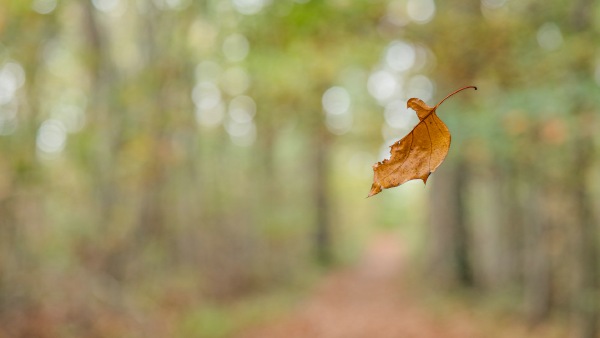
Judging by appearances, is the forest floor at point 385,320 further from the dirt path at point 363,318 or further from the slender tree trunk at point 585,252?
the slender tree trunk at point 585,252

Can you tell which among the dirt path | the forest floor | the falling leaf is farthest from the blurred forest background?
the falling leaf

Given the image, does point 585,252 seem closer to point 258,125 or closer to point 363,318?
point 363,318

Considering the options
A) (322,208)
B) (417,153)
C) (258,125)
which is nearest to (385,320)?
(258,125)

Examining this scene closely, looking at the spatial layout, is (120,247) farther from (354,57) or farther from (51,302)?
(354,57)

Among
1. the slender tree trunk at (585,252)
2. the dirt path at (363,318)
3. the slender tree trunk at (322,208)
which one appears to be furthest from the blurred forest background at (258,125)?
the slender tree trunk at (322,208)

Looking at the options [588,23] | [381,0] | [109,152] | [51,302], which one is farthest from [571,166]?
[51,302]

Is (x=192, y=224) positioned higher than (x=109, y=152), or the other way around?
(x=109, y=152)

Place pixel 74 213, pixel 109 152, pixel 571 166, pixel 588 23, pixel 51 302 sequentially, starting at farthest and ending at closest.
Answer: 1. pixel 74 213
2. pixel 109 152
3. pixel 51 302
4. pixel 571 166
5. pixel 588 23
